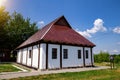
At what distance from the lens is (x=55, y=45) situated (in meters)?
18.1

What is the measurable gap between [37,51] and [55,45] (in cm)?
232

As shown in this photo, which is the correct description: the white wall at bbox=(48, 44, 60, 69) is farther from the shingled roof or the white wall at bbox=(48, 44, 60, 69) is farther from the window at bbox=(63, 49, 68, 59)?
the window at bbox=(63, 49, 68, 59)

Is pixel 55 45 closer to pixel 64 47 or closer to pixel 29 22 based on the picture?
pixel 64 47

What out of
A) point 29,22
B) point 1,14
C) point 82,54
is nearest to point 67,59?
point 82,54

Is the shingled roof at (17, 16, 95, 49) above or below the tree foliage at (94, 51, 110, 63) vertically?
above

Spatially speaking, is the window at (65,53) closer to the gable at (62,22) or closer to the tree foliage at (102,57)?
the gable at (62,22)

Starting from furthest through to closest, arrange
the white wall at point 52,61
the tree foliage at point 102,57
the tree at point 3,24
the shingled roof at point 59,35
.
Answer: the tree at point 3,24 → the tree foliage at point 102,57 → the shingled roof at point 59,35 → the white wall at point 52,61

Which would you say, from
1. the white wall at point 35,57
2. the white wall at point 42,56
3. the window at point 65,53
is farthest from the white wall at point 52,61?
the white wall at point 35,57

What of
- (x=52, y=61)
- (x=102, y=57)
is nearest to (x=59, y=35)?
(x=52, y=61)

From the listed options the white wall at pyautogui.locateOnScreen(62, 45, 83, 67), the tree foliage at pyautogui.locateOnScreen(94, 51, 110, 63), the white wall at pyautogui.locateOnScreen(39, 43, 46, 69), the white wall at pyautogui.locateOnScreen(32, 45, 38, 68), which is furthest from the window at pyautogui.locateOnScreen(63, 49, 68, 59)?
the tree foliage at pyautogui.locateOnScreen(94, 51, 110, 63)

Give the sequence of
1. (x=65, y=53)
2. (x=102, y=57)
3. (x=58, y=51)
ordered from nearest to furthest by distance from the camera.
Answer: (x=58, y=51) → (x=65, y=53) → (x=102, y=57)

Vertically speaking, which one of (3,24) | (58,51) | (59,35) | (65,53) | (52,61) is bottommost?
(52,61)

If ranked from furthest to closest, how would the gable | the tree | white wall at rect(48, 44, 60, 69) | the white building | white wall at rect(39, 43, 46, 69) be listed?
the tree
the gable
white wall at rect(48, 44, 60, 69)
the white building
white wall at rect(39, 43, 46, 69)

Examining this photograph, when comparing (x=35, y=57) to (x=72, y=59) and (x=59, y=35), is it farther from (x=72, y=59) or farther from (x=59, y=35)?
(x=72, y=59)
